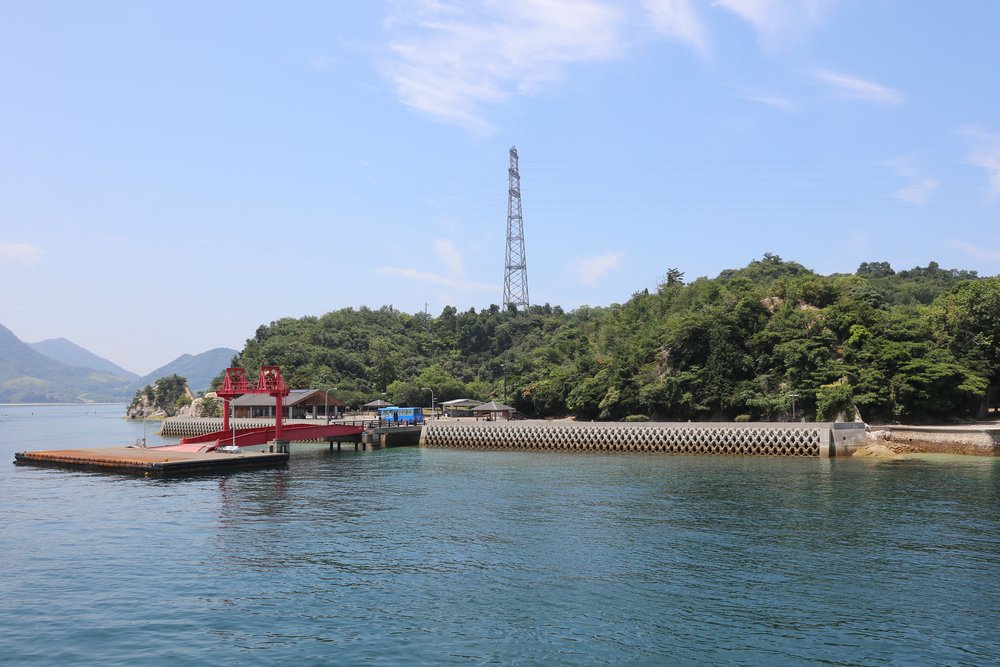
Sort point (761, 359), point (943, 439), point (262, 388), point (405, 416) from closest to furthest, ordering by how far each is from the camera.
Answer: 1. point (943, 439)
2. point (262, 388)
3. point (761, 359)
4. point (405, 416)

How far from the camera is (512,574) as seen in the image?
25609 millimetres

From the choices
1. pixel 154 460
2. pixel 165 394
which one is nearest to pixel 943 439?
pixel 154 460

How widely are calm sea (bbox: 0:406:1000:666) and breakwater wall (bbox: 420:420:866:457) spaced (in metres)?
15.9

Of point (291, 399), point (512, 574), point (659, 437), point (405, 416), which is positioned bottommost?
point (512, 574)

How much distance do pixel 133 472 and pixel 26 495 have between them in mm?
10591

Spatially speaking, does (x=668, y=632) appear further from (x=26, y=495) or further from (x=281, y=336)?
(x=281, y=336)

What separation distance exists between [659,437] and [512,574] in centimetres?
4804

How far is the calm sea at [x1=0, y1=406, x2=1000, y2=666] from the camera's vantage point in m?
19.0

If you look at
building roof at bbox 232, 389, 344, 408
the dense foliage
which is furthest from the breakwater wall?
the dense foliage

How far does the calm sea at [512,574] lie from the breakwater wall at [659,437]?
52.0 ft

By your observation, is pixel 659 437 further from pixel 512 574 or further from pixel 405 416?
pixel 512 574

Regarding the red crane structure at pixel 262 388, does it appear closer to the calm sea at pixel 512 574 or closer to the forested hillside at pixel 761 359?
the calm sea at pixel 512 574

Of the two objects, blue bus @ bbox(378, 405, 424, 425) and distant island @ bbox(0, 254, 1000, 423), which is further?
blue bus @ bbox(378, 405, 424, 425)

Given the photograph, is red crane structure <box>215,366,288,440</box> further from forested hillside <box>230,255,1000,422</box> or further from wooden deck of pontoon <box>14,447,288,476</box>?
forested hillside <box>230,255,1000,422</box>
